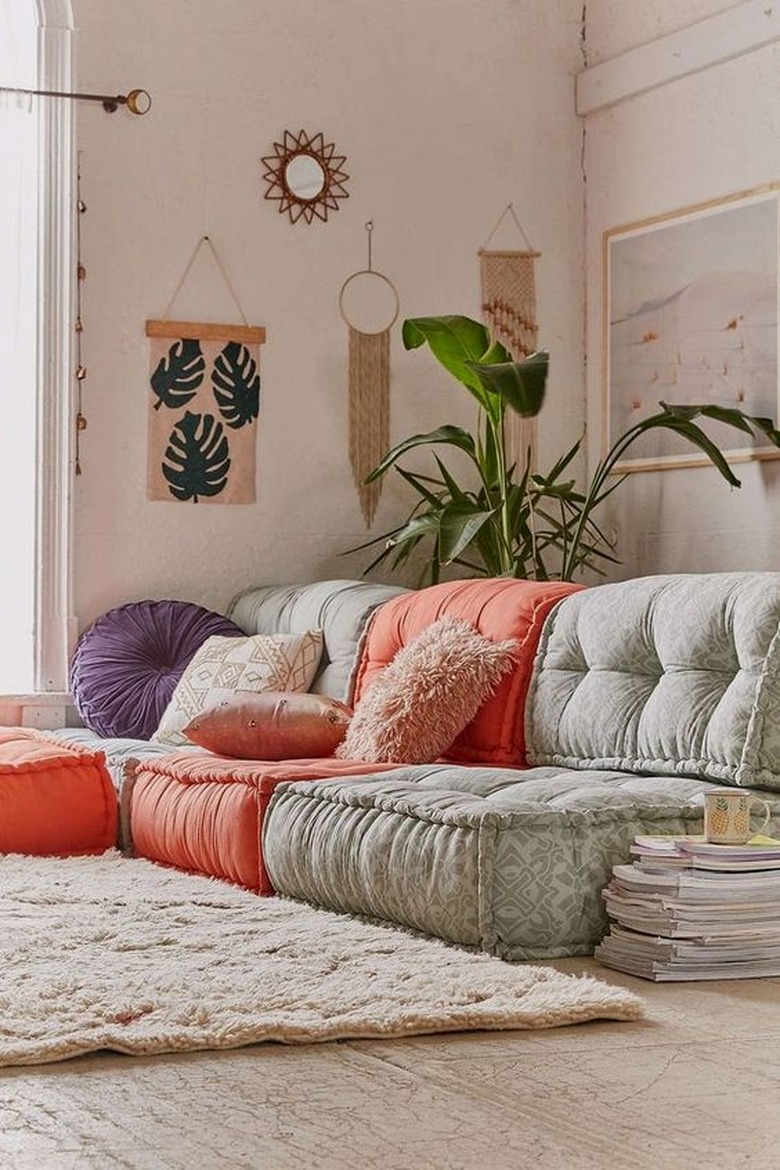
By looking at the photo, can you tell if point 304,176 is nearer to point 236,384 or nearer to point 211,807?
point 236,384

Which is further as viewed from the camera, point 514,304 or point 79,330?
point 514,304

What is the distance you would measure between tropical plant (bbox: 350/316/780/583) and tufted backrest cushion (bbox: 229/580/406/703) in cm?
28

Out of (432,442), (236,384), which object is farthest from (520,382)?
(236,384)

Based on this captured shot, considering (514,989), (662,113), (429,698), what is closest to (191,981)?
(514,989)

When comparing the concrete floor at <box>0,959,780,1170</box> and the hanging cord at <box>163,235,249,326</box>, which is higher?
the hanging cord at <box>163,235,249,326</box>

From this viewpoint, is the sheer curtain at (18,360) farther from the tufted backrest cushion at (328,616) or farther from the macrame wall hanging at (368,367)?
the macrame wall hanging at (368,367)

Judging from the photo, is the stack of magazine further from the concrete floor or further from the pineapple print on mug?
the concrete floor

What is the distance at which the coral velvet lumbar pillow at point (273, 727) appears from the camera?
4629 mm

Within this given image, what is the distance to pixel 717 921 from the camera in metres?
3.33

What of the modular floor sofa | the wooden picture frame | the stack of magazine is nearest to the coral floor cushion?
the modular floor sofa

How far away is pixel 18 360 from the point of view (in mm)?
5984

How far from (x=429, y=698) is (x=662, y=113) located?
2.60 metres

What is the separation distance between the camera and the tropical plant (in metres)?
5.46

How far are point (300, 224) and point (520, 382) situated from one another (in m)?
1.28
